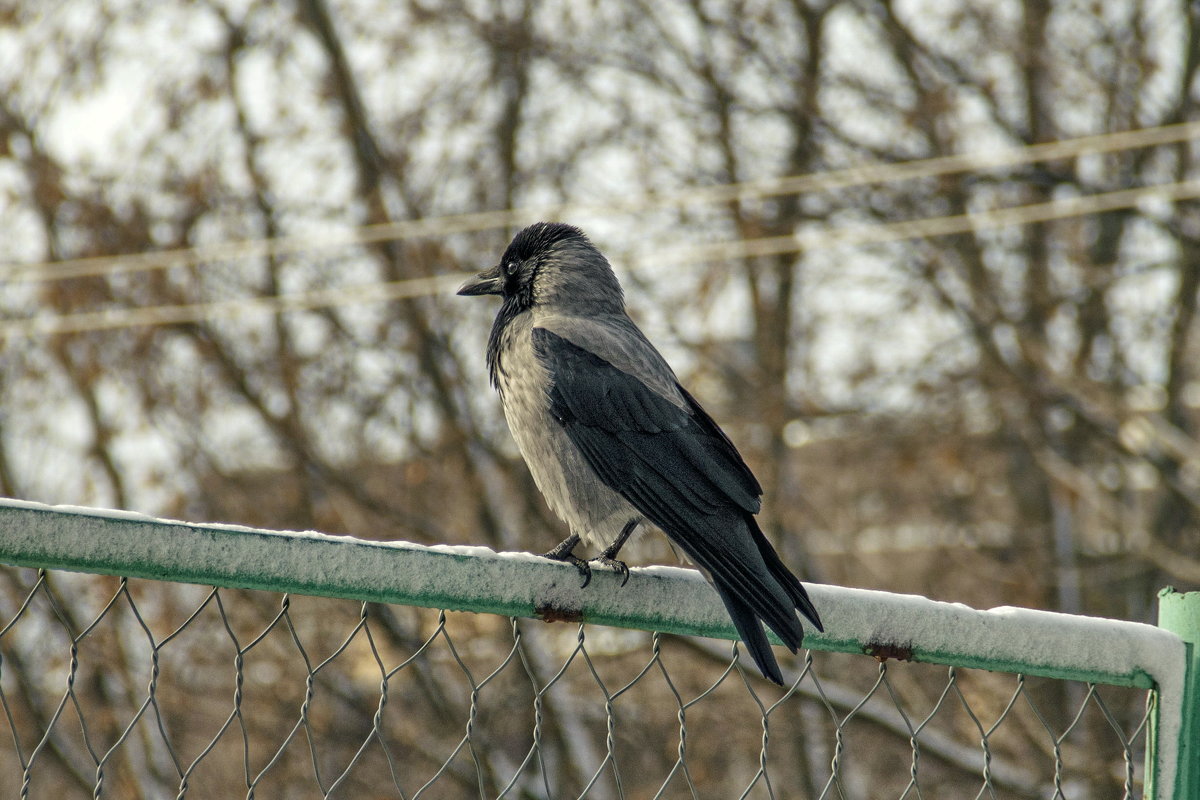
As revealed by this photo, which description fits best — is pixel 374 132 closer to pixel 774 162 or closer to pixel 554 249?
pixel 774 162

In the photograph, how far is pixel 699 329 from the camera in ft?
34.4

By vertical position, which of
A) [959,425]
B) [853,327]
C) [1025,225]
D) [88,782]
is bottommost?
[88,782]

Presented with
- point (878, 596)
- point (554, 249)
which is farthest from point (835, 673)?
point (878, 596)

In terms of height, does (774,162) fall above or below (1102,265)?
above

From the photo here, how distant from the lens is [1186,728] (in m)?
2.62

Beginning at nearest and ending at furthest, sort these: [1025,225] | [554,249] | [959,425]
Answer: [554,249], [959,425], [1025,225]

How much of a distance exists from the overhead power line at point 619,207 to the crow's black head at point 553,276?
3.98 metres

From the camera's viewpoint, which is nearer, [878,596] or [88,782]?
[878,596]

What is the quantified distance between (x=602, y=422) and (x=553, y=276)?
935mm

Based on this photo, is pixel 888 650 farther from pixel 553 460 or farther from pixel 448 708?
pixel 448 708

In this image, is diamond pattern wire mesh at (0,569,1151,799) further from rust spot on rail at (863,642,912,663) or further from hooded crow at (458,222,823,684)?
rust spot on rail at (863,642,912,663)

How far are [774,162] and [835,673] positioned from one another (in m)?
4.09

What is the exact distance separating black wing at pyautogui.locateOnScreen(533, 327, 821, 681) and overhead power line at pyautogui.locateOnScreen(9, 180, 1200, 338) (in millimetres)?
5314

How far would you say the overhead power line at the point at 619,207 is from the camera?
29.8 ft
